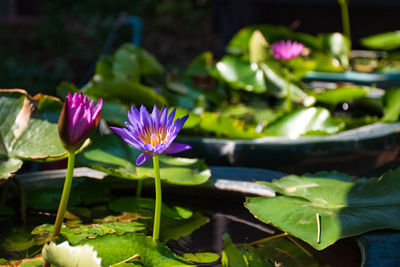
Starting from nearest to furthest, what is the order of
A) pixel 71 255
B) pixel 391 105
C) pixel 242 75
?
pixel 71 255, pixel 391 105, pixel 242 75

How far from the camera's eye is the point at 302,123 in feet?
3.96

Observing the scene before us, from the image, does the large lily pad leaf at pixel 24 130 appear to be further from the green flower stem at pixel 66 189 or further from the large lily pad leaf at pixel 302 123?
the large lily pad leaf at pixel 302 123

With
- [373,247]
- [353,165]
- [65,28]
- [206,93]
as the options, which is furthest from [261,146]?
[65,28]

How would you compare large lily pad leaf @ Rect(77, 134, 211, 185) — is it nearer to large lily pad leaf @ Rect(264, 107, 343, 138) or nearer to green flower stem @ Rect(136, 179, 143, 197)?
green flower stem @ Rect(136, 179, 143, 197)

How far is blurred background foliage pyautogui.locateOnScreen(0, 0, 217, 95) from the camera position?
4.69 m

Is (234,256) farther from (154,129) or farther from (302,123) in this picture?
(302,123)

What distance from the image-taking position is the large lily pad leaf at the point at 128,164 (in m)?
0.72

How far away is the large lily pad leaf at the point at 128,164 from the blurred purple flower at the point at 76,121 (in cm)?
15

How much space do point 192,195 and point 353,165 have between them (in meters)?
0.43

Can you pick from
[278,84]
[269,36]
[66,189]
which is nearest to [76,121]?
[66,189]

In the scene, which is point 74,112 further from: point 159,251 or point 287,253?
point 287,253

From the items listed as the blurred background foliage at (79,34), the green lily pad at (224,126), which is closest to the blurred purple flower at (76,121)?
the green lily pad at (224,126)

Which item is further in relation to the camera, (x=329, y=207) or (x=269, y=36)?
(x=269, y=36)

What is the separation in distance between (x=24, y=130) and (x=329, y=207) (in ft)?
1.27
